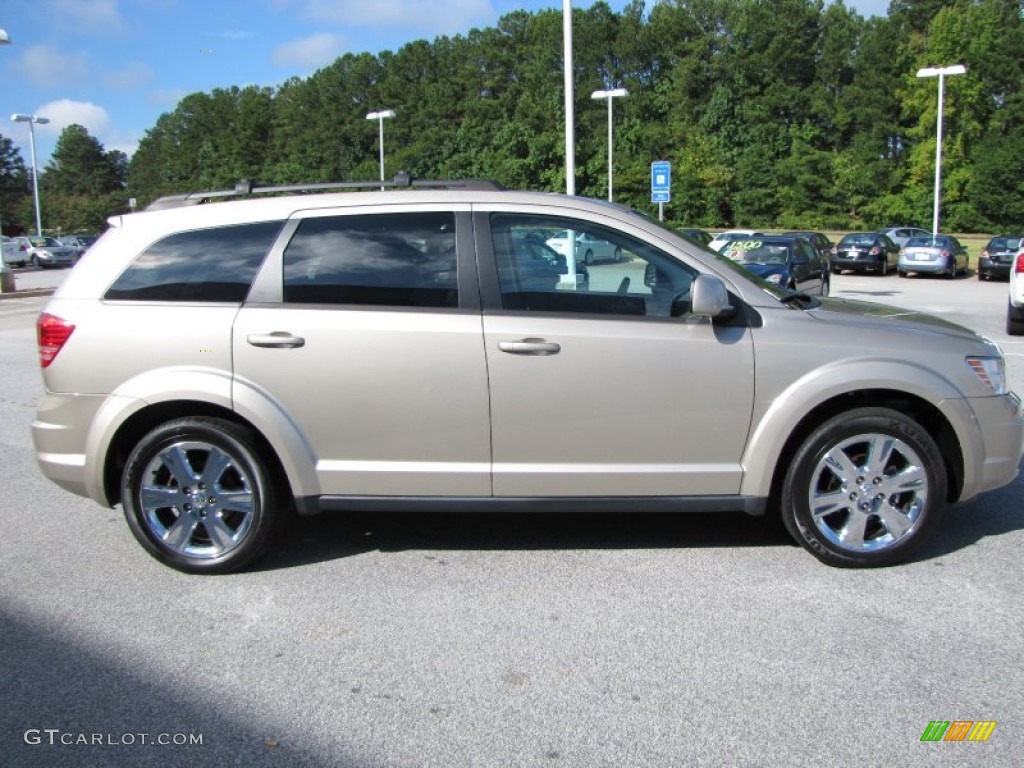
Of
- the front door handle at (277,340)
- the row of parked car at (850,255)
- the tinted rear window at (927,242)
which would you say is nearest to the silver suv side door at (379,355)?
the front door handle at (277,340)

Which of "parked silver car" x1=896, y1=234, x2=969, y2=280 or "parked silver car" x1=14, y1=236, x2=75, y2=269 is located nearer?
"parked silver car" x1=896, y1=234, x2=969, y2=280

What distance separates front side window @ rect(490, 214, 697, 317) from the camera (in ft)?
14.4

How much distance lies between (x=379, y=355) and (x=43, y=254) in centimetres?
4976

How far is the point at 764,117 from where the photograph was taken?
230ft

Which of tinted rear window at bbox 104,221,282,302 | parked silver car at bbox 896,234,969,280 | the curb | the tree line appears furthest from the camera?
the tree line

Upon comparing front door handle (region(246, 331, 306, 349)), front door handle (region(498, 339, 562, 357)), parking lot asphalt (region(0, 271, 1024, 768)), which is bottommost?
parking lot asphalt (region(0, 271, 1024, 768))

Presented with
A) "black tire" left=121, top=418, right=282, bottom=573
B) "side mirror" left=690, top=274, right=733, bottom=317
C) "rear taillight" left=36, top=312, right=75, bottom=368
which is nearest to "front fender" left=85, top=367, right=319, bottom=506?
"black tire" left=121, top=418, right=282, bottom=573

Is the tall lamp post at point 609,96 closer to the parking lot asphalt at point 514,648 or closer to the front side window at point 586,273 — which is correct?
the front side window at point 586,273

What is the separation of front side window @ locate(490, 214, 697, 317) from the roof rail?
402 millimetres

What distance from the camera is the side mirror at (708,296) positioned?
13.6 ft

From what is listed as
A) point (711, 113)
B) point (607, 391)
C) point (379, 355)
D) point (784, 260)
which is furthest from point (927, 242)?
point (711, 113)

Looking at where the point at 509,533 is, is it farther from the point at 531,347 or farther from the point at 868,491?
the point at 868,491

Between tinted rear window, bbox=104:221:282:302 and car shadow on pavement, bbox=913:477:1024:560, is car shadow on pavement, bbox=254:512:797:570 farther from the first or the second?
tinted rear window, bbox=104:221:282:302

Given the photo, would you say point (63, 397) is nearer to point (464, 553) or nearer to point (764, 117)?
point (464, 553)
